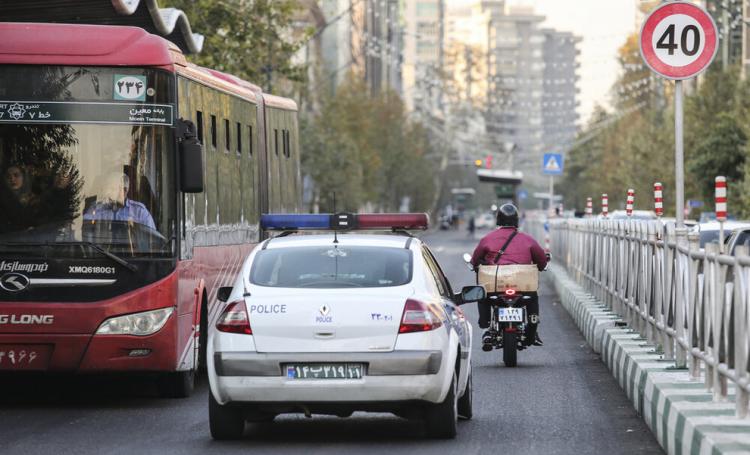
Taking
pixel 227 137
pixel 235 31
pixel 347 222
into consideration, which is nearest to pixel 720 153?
pixel 235 31

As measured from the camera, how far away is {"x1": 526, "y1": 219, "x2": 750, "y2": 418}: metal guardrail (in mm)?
9906

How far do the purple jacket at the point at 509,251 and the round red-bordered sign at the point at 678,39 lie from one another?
3177 mm

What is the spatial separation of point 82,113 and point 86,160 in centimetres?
38

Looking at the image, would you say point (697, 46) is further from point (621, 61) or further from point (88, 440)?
point (621, 61)

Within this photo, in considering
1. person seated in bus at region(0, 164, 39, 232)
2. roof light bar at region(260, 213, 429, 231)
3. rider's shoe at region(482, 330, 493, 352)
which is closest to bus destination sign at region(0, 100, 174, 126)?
person seated in bus at region(0, 164, 39, 232)

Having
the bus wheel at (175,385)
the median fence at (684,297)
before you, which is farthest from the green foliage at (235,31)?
the bus wheel at (175,385)

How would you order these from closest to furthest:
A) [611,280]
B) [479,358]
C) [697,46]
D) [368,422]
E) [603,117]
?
[368,422]
[697,46]
[479,358]
[611,280]
[603,117]

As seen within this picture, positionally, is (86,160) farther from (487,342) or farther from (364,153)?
(364,153)

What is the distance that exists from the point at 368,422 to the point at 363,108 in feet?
297

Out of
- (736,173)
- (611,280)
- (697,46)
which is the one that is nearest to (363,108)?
(736,173)

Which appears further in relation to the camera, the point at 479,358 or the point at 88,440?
the point at 479,358

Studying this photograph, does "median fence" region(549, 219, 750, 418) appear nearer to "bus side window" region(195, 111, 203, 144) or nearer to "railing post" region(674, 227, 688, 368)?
"railing post" region(674, 227, 688, 368)

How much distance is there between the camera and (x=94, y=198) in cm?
1454

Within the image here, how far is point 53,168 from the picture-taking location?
578 inches
